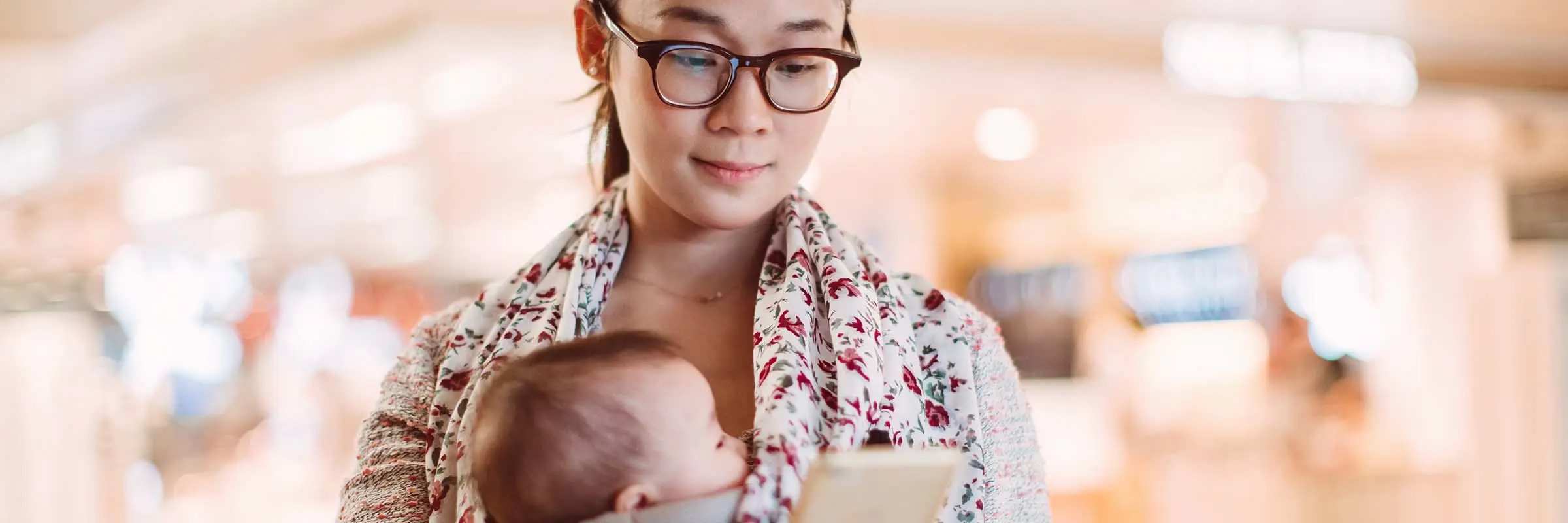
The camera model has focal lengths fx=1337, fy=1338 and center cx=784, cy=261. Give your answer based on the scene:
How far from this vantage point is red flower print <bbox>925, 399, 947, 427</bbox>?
4.07 feet

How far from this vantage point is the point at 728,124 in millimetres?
1156

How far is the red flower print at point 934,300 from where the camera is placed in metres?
1.32

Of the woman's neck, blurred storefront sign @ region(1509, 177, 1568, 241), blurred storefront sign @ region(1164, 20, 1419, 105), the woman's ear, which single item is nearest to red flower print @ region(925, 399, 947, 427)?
the woman's neck

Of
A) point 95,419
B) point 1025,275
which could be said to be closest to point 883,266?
point 95,419

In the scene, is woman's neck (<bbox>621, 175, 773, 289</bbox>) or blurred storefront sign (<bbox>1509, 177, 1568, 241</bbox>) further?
blurred storefront sign (<bbox>1509, 177, 1568, 241</bbox>)

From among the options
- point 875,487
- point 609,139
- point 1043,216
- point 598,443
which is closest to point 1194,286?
point 1043,216

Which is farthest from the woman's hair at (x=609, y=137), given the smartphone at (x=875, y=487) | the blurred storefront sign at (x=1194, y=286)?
the blurred storefront sign at (x=1194, y=286)

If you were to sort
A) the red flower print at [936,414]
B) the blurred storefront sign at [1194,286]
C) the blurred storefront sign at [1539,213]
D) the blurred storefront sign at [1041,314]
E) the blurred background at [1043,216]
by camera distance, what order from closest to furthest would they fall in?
the red flower print at [936,414]
the blurred background at [1043,216]
the blurred storefront sign at [1539,213]
the blurred storefront sign at [1194,286]
the blurred storefront sign at [1041,314]

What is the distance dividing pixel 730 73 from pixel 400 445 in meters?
0.47

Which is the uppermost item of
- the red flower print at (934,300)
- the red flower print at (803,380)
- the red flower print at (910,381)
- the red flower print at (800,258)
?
the red flower print at (800,258)

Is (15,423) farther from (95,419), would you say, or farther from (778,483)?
(778,483)

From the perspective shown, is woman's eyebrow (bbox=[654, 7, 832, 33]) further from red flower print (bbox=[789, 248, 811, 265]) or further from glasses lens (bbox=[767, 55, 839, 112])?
red flower print (bbox=[789, 248, 811, 265])

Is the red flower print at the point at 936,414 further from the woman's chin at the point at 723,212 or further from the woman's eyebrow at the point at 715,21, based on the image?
the woman's eyebrow at the point at 715,21

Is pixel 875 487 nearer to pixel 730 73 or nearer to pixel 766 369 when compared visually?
pixel 766 369
